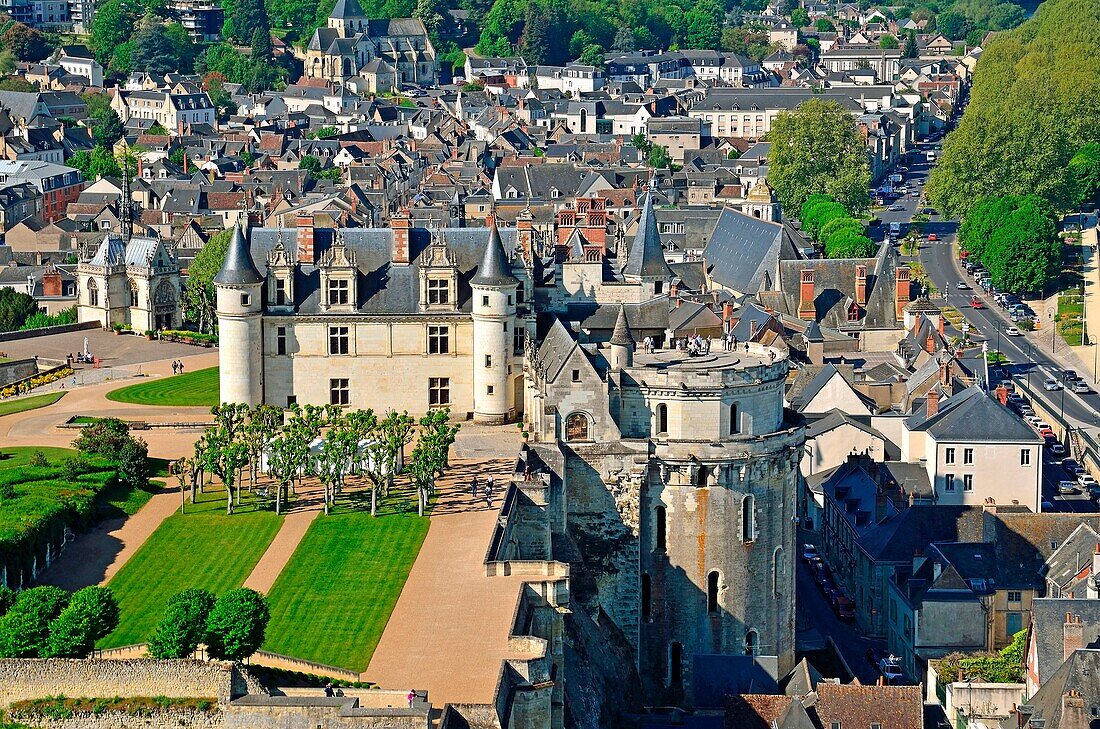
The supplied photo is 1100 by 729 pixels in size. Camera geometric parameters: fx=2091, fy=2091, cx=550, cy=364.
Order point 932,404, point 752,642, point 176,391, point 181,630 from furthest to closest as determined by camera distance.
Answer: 1. point 932,404
2. point 176,391
3. point 752,642
4. point 181,630

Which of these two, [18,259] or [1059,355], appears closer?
[1059,355]

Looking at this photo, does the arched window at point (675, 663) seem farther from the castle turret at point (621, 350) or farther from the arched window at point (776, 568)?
the castle turret at point (621, 350)

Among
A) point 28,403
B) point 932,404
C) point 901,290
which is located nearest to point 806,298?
point 901,290

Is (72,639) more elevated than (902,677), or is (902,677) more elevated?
(72,639)

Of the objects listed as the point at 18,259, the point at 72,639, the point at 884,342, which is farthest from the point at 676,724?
the point at 18,259

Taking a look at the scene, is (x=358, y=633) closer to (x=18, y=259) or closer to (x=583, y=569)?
(x=583, y=569)

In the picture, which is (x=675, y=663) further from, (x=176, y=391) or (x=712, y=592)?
(x=176, y=391)
